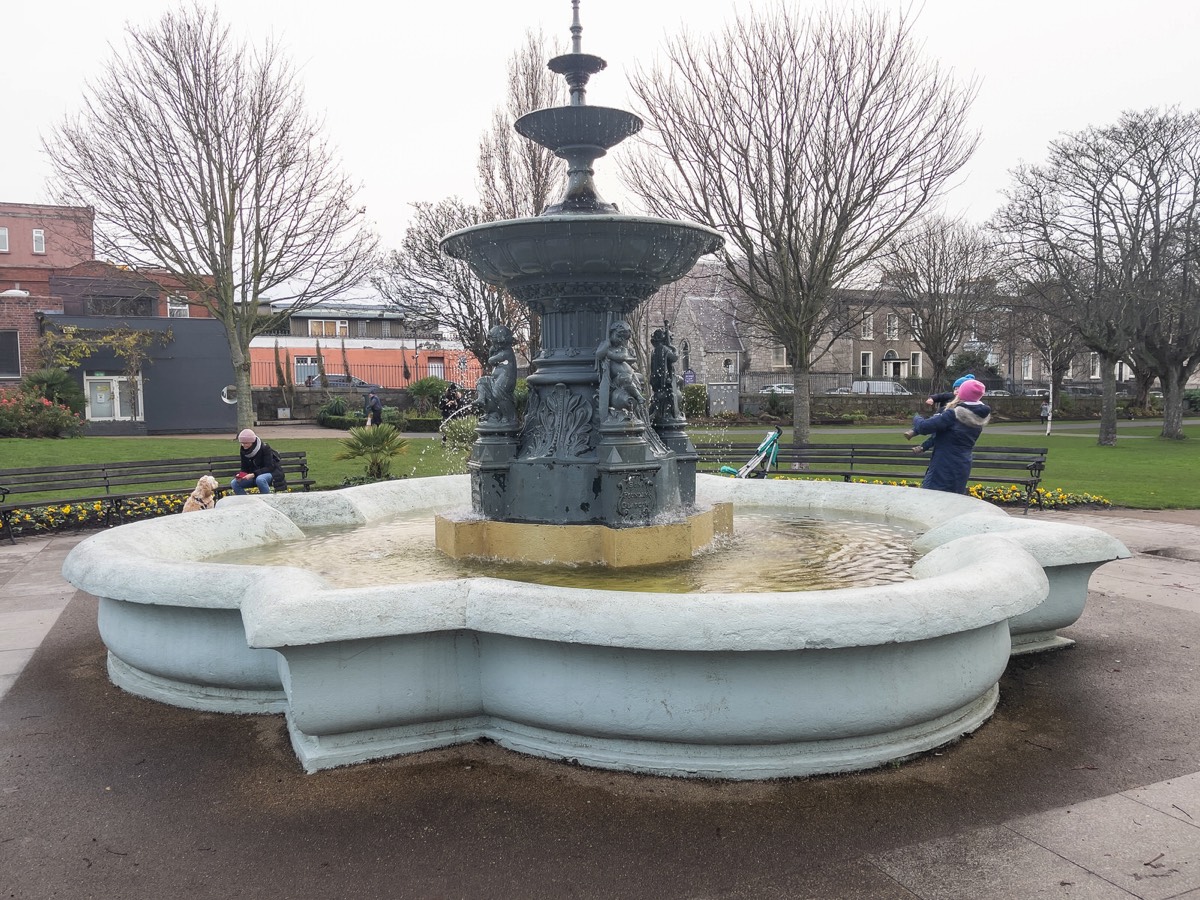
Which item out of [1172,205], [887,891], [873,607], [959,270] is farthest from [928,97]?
[959,270]

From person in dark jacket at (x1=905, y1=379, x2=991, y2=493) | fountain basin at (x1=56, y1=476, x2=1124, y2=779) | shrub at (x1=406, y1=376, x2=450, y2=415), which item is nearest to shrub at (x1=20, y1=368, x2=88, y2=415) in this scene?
shrub at (x1=406, y1=376, x2=450, y2=415)

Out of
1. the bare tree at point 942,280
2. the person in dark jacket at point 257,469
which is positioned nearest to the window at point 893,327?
the bare tree at point 942,280

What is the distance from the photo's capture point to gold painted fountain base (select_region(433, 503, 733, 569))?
586 cm

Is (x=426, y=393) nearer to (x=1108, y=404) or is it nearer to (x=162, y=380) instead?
(x=162, y=380)

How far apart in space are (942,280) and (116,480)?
4403 centimetres

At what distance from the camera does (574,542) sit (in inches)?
235

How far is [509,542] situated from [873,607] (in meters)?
3.21

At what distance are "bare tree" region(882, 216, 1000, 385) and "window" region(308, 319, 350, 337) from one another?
38.7 meters

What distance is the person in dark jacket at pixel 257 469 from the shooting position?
10.3m

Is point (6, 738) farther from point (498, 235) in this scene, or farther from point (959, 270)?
point (959, 270)

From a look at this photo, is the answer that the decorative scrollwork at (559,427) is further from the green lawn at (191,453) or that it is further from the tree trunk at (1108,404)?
the tree trunk at (1108,404)

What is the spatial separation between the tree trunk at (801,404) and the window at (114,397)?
1038 inches

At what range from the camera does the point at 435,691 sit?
399 centimetres

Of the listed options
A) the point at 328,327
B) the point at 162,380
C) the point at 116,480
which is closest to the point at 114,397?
the point at 162,380
